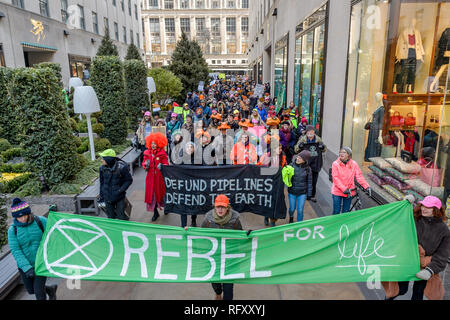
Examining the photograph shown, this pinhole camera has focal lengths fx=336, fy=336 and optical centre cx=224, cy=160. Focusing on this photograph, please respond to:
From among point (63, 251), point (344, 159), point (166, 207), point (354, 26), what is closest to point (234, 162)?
point (166, 207)

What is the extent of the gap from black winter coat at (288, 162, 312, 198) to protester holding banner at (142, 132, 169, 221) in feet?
9.53

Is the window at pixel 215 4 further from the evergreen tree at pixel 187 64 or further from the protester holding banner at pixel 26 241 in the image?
the protester holding banner at pixel 26 241

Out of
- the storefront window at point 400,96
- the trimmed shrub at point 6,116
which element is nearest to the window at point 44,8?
the trimmed shrub at point 6,116

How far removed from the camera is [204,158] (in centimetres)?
810

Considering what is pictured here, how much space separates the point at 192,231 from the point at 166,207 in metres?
2.65

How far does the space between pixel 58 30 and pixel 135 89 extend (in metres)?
15.6

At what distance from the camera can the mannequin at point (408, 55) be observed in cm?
793

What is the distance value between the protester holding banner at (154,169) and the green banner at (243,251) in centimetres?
296

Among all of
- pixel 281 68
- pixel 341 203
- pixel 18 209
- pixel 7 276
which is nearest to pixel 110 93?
pixel 7 276

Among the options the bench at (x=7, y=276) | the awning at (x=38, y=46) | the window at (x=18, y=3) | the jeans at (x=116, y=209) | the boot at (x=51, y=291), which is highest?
the window at (x=18, y=3)

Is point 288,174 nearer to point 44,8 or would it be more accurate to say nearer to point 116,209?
point 116,209

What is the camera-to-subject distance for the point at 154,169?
7445mm

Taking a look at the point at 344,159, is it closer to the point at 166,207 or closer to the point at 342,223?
the point at 342,223
